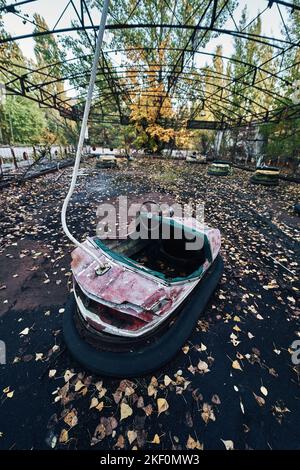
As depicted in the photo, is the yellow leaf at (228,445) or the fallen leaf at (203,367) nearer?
the yellow leaf at (228,445)

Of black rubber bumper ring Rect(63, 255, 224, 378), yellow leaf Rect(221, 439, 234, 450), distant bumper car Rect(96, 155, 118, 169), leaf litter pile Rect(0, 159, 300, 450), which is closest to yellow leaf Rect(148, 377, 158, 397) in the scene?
leaf litter pile Rect(0, 159, 300, 450)

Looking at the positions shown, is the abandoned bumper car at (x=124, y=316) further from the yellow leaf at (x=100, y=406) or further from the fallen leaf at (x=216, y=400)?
the fallen leaf at (x=216, y=400)

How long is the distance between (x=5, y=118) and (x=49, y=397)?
33.5m

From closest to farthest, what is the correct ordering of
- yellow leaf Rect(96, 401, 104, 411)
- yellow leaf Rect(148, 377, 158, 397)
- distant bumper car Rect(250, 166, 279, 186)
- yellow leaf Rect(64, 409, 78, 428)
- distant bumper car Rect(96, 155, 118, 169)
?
yellow leaf Rect(64, 409, 78, 428), yellow leaf Rect(96, 401, 104, 411), yellow leaf Rect(148, 377, 158, 397), distant bumper car Rect(250, 166, 279, 186), distant bumper car Rect(96, 155, 118, 169)

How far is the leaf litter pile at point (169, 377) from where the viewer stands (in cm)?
180

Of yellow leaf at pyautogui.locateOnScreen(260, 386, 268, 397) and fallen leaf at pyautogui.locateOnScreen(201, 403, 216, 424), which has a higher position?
yellow leaf at pyautogui.locateOnScreen(260, 386, 268, 397)

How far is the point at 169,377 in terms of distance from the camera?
2.23 metres

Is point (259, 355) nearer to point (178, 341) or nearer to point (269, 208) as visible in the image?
point (178, 341)

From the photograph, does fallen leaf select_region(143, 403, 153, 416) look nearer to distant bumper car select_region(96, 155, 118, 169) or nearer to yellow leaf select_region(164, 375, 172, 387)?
yellow leaf select_region(164, 375, 172, 387)

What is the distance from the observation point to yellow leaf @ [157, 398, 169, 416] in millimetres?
1970

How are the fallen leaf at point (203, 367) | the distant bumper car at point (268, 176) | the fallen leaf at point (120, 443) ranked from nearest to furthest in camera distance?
the fallen leaf at point (120, 443) < the fallen leaf at point (203, 367) < the distant bumper car at point (268, 176)

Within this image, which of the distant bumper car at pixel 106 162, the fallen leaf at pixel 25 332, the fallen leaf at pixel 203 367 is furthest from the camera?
the distant bumper car at pixel 106 162

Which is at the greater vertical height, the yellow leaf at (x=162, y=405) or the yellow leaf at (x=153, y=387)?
the yellow leaf at (x=153, y=387)

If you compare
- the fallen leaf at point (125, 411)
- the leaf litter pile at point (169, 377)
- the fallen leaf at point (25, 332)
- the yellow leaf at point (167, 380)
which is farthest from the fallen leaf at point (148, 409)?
the fallen leaf at point (25, 332)
